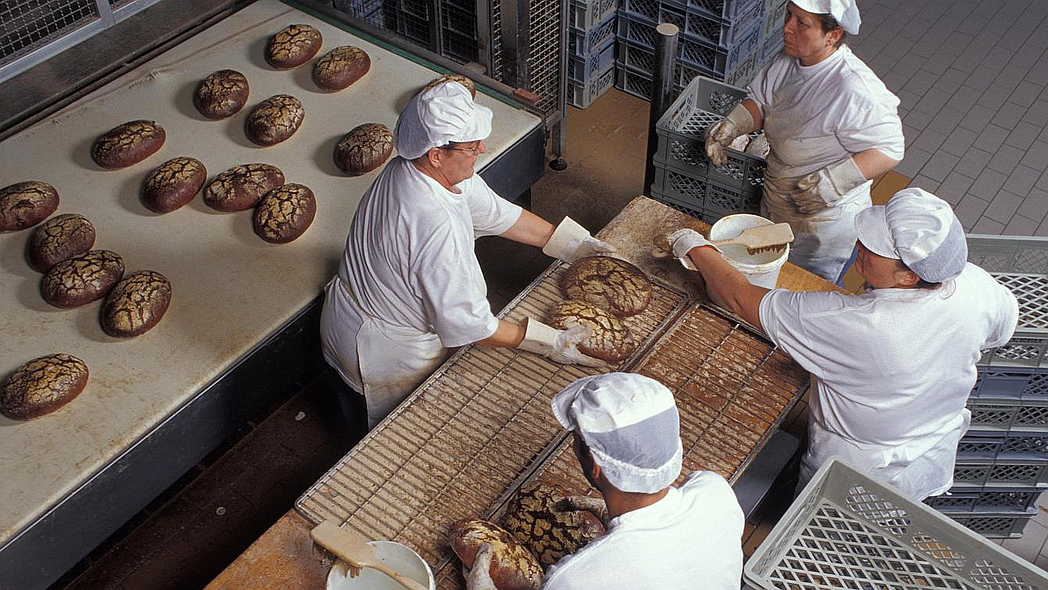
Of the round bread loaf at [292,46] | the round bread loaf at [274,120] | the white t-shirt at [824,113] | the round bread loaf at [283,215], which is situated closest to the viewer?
the white t-shirt at [824,113]

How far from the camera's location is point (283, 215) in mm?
3412

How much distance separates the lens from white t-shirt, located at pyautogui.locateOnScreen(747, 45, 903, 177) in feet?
10.2

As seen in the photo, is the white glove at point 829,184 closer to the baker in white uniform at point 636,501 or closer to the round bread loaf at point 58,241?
the baker in white uniform at point 636,501

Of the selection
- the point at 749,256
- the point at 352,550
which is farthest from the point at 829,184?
the point at 352,550

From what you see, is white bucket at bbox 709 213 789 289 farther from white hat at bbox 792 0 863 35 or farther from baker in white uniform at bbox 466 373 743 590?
baker in white uniform at bbox 466 373 743 590

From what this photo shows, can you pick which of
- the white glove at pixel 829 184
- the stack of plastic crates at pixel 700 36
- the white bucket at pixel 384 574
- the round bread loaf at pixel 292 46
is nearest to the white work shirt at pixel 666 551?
the white bucket at pixel 384 574

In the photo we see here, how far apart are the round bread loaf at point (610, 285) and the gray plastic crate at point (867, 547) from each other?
0.79m

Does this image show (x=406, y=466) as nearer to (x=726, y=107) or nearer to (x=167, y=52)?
(x=726, y=107)

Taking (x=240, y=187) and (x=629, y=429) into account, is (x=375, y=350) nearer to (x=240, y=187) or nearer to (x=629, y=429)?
(x=240, y=187)

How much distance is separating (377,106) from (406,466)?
2.08 m

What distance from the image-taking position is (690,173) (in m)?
3.49

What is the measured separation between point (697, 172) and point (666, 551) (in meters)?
1.93

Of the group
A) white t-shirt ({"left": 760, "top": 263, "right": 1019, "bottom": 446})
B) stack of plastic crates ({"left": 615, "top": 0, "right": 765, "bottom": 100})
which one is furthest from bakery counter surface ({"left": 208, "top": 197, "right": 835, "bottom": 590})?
stack of plastic crates ({"left": 615, "top": 0, "right": 765, "bottom": 100})

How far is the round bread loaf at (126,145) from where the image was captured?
366 cm
